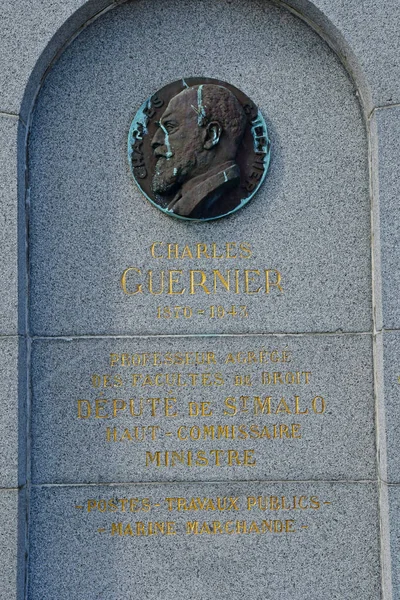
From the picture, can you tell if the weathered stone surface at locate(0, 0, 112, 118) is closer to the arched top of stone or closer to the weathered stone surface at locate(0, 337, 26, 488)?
the arched top of stone

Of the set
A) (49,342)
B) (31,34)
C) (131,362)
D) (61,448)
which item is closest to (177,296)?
(131,362)

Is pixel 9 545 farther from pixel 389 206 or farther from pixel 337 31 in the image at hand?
pixel 337 31

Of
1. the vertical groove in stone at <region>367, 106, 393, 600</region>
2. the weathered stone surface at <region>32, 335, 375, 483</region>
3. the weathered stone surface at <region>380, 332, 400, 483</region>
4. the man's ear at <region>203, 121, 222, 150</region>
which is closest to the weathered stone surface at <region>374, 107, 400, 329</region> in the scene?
the vertical groove in stone at <region>367, 106, 393, 600</region>

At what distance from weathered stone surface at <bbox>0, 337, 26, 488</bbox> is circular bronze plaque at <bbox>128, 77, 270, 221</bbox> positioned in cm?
156

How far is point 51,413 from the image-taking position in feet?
18.8

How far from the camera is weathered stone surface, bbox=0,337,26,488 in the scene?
538 centimetres

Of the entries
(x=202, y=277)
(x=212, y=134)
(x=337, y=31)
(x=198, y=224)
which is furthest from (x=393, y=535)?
(x=337, y=31)

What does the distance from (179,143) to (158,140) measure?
16cm

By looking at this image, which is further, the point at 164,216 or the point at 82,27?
the point at 82,27

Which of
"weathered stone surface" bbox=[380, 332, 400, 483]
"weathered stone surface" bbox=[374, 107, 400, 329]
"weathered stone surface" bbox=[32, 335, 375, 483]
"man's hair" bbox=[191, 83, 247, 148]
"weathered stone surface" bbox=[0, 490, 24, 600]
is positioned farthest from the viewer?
"man's hair" bbox=[191, 83, 247, 148]

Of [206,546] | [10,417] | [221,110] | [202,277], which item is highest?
[221,110]

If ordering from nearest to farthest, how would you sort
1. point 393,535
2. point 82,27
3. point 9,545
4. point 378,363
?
point 9,545 < point 393,535 < point 378,363 < point 82,27

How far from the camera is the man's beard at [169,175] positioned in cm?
581

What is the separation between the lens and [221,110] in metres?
5.80
